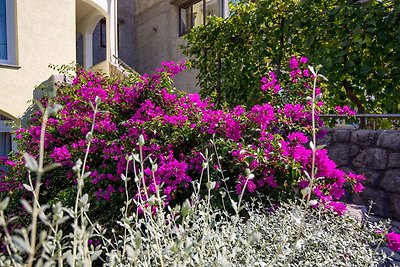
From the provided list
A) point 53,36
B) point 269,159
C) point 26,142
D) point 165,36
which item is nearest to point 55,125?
point 26,142

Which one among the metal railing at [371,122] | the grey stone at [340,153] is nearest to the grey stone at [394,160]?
the grey stone at [340,153]

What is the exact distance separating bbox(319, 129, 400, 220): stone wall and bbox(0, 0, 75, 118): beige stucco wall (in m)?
6.12

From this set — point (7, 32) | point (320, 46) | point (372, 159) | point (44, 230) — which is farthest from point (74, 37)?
point (44, 230)

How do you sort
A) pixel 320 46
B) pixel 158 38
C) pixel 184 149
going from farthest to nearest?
pixel 158 38, pixel 320 46, pixel 184 149

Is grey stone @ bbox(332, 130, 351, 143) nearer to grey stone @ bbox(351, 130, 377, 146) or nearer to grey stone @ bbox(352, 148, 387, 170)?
grey stone @ bbox(351, 130, 377, 146)

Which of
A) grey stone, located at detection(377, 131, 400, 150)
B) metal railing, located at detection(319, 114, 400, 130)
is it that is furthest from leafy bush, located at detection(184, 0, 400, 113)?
grey stone, located at detection(377, 131, 400, 150)

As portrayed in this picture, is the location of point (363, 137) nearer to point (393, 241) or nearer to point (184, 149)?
point (393, 241)

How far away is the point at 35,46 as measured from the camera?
7359 millimetres

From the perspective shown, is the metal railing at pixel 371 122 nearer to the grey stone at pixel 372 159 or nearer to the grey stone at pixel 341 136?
the grey stone at pixel 341 136

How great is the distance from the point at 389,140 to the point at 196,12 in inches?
393

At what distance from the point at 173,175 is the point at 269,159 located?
2.53ft

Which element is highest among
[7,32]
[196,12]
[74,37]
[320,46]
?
[196,12]

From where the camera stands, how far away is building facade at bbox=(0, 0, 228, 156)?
7070mm

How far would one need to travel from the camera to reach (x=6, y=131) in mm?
7070
